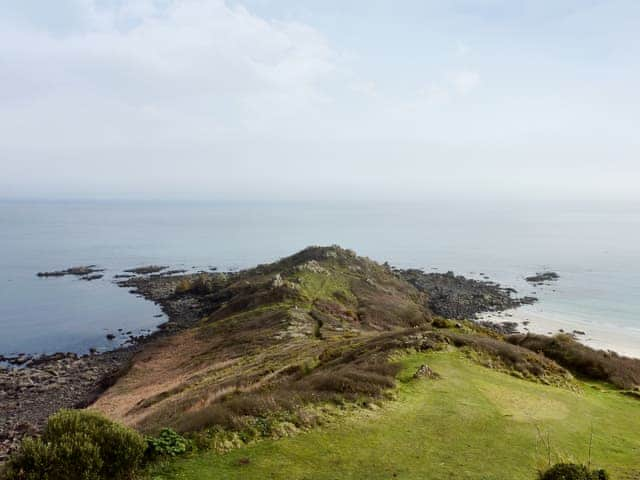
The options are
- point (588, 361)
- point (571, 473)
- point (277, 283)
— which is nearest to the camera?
point (571, 473)

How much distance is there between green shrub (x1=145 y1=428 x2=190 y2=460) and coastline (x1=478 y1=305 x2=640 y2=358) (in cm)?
6242

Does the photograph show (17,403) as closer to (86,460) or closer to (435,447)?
(86,460)

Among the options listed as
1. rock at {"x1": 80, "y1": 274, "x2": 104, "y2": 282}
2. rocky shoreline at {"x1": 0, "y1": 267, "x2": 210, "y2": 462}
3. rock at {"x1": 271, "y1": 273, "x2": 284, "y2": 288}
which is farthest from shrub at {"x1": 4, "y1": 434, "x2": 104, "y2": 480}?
rock at {"x1": 80, "y1": 274, "x2": 104, "y2": 282}

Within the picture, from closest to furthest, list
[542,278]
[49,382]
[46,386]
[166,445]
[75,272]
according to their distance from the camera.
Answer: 1. [166,445]
2. [46,386]
3. [49,382]
4. [542,278]
5. [75,272]

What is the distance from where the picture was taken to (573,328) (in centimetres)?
7356

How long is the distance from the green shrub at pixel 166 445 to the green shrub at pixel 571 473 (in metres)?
10.3

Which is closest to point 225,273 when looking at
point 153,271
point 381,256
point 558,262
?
point 153,271

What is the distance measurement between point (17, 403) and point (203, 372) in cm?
Result: 1892

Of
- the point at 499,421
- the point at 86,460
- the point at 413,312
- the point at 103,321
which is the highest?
the point at 86,460

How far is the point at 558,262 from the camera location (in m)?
141

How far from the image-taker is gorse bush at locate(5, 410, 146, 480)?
38.2ft

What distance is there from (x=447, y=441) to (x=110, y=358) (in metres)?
55.5

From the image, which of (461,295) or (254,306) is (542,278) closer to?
(461,295)

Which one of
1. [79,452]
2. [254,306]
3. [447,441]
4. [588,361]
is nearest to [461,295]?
[254,306]
